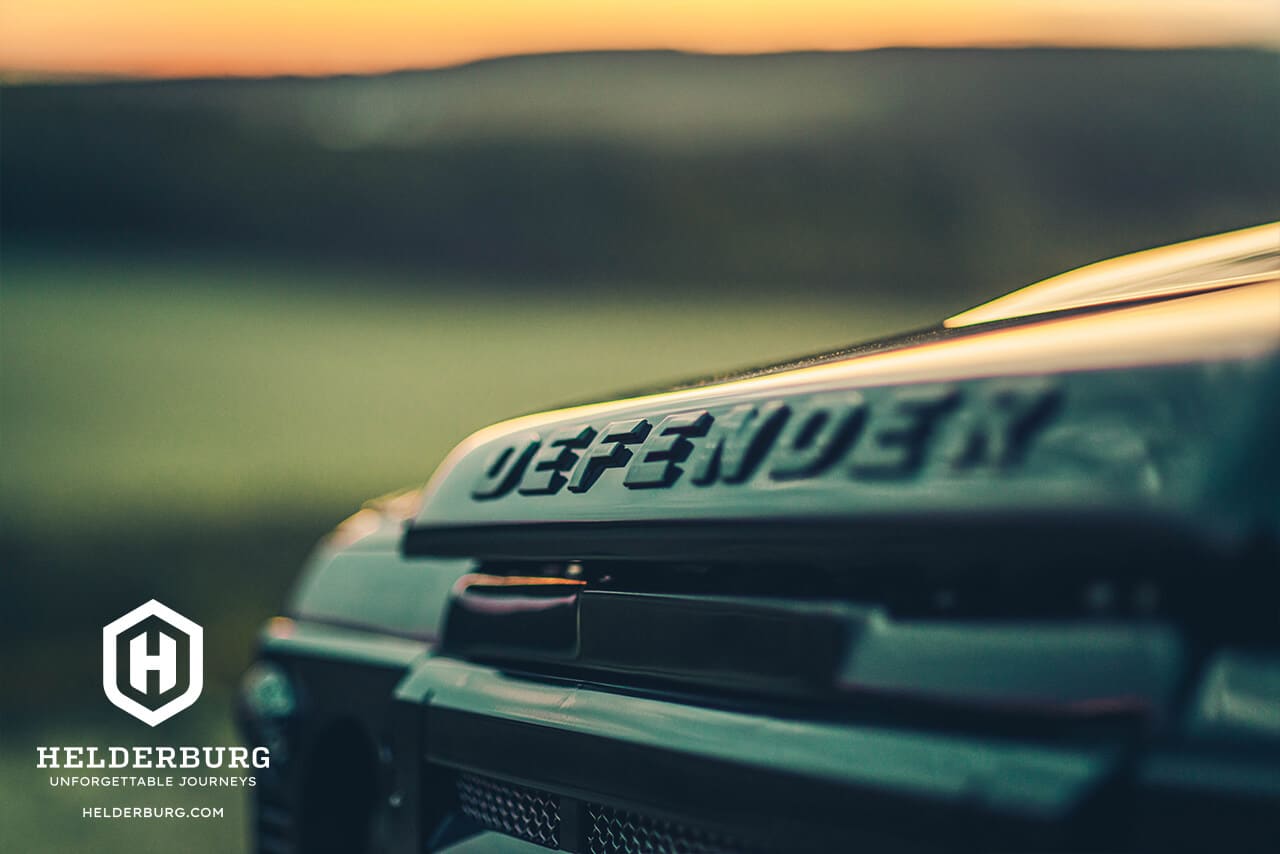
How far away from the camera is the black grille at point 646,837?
3.42 ft

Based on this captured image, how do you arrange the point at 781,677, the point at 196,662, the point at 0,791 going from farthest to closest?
the point at 0,791 → the point at 196,662 → the point at 781,677

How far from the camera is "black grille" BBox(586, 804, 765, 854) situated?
Answer: 1041 mm

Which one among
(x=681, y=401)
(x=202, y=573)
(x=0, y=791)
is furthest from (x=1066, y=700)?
(x=202, y=573)

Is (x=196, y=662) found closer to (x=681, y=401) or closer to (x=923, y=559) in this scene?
(x=681, y=401)

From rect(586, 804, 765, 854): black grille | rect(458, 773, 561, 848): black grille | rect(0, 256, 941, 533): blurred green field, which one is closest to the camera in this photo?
rect(586, 804, 765, 854): black grille

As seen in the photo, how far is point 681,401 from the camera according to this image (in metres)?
1.24

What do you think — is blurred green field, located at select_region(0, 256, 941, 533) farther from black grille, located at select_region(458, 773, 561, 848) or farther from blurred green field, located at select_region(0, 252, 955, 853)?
black grille, located at select_region(458, 773, 561, 848)

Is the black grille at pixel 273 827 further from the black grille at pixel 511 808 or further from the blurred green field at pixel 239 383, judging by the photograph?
the blurred green field at pixel 239 383

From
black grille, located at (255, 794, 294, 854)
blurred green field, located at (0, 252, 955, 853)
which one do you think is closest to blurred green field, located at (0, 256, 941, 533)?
blurred green field, located at (0, 252, 955, 853)

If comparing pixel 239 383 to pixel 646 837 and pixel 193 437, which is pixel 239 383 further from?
pixel 646 837

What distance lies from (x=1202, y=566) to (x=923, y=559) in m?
0.20

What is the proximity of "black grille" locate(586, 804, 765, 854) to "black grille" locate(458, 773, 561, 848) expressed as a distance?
0.06 m

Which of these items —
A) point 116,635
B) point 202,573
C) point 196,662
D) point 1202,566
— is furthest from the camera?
point 202,573

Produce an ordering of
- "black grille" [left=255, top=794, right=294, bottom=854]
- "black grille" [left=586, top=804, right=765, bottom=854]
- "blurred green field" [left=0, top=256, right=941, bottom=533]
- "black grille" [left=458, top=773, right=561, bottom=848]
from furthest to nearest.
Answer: "blurred green field" [left=0, top=256, right=941, bottom=533] → "black grille" [left=255, top=794, right=294, bottom=854] → "black grille" [left=458, top=773, right=561, bottom=848] → "black grille" [left=586, top=804, right=765, bottom=854]
